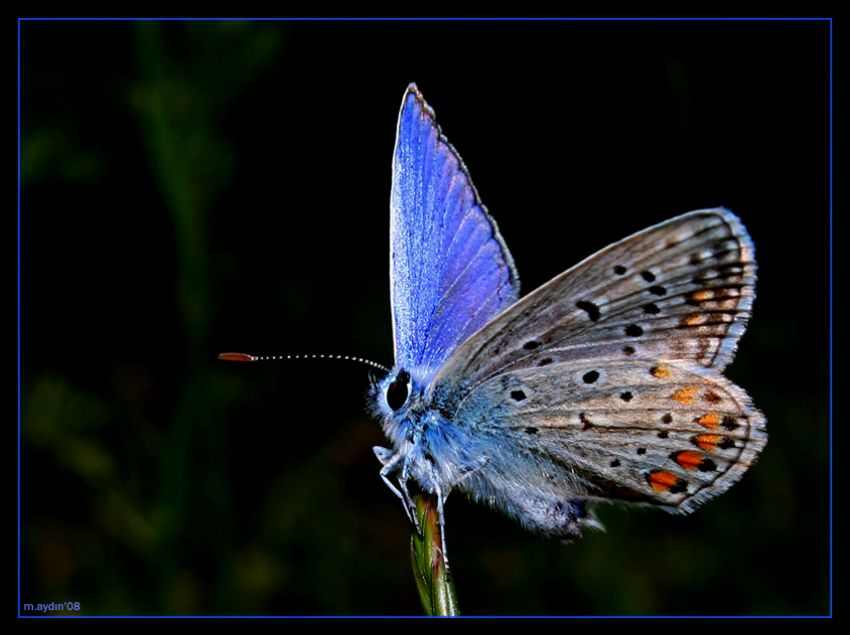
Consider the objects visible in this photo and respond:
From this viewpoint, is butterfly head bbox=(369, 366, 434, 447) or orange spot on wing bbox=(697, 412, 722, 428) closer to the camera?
orange spot on wing bbox=(697, 412, 722, 428)

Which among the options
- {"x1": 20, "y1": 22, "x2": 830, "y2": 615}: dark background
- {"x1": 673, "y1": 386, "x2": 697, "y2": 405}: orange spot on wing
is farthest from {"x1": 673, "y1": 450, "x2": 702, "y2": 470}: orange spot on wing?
{"x1": 20, "y1": 22, "x2": 830, "y2": 615}: dark background

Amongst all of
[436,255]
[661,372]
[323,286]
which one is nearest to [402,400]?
[436,255]

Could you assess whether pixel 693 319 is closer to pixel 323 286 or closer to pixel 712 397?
pixel 712 397

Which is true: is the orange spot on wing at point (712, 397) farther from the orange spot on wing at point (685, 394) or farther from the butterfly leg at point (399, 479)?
the butterfly leg at point (399, 479)

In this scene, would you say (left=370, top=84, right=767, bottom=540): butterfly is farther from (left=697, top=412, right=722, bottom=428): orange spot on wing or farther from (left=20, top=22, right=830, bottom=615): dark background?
(left=20, top=22, right=830, bottom=615): dark background

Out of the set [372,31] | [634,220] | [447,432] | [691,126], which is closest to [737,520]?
[634,220]

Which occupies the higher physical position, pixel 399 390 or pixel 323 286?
pixel 323 286

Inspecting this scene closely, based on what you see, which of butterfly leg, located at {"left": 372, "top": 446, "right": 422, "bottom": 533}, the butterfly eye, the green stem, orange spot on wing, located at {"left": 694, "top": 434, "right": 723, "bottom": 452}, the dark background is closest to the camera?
the green stem
